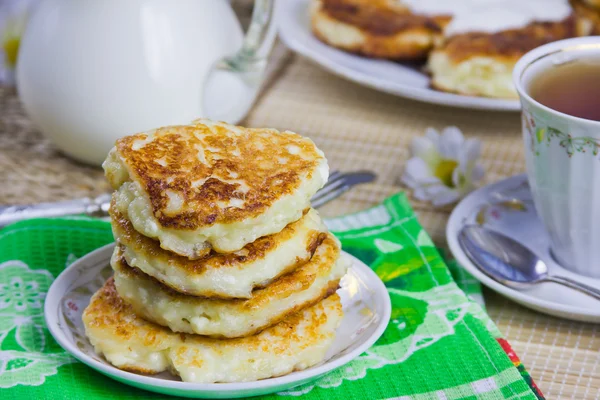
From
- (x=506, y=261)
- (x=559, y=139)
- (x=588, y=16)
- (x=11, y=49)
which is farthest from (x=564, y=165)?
(x=11, y=49)

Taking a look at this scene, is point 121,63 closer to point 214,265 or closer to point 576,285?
point 214,265

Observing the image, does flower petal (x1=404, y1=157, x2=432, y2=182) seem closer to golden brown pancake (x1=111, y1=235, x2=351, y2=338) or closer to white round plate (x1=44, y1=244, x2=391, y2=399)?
white round plate (x1=44, y1=244, x2=391, y2=399)

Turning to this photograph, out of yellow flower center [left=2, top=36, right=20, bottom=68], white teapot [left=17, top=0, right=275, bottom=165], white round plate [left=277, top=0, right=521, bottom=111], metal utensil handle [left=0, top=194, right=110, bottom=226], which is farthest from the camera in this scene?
yellow flower center [left=2, top=36, right=20, bottom=68]

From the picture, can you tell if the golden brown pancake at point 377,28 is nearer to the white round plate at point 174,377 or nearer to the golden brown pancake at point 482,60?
the golden brown pancake at point 482,60

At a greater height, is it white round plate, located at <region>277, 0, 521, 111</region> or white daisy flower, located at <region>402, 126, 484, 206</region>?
white round plate, located at <region>277, 0, 521, 111</region>

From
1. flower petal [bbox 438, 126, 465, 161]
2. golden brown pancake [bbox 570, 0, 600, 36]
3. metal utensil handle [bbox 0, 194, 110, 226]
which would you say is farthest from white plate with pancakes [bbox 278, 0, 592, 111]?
metal utensil handle [bbox 0, 194, 110, 226]

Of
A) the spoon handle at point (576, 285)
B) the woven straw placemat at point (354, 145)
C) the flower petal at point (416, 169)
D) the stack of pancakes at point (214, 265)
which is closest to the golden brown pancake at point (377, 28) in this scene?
the woven straw placemat at point (354, 145)

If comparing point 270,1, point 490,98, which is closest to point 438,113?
point 490,98
